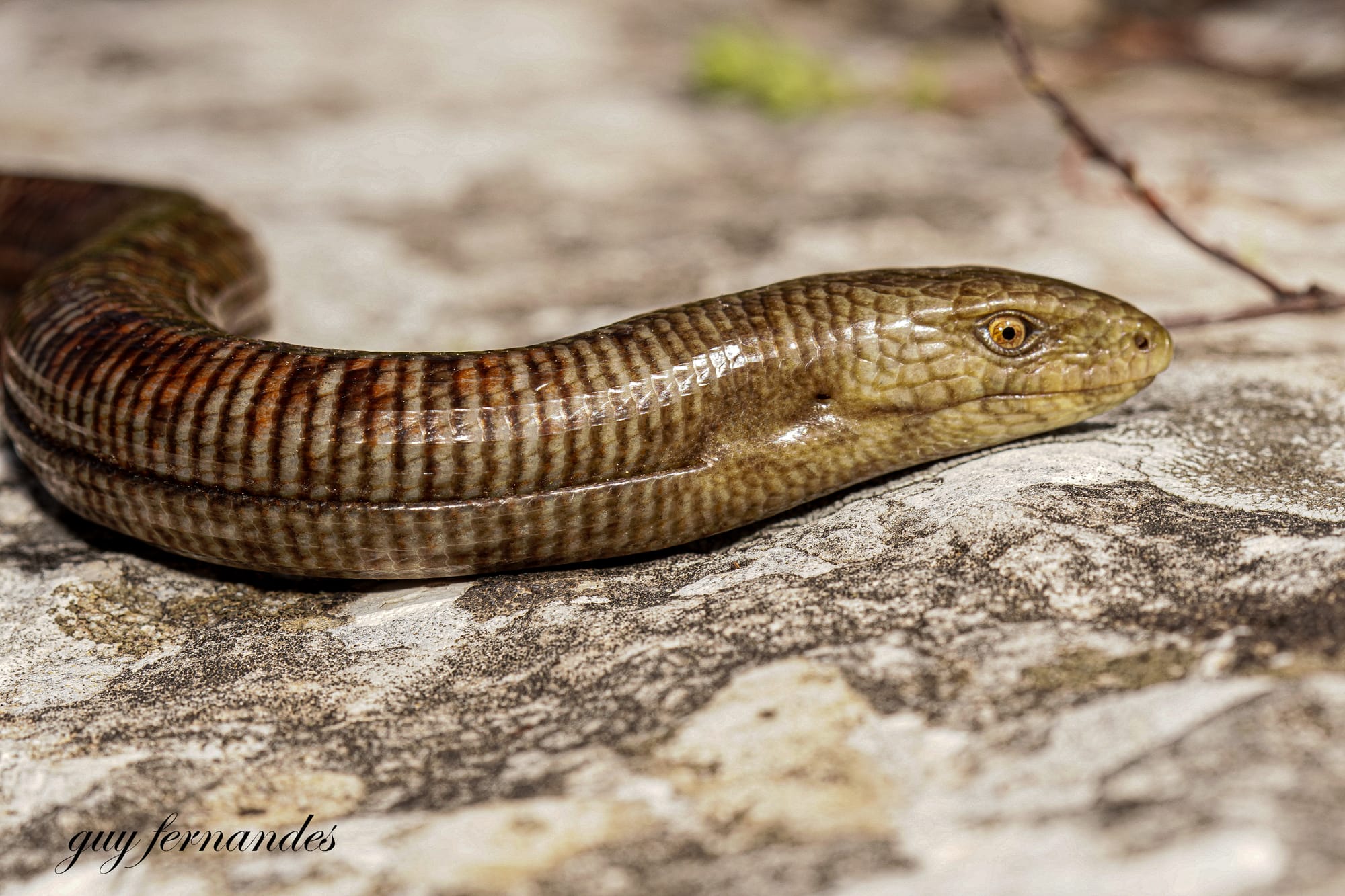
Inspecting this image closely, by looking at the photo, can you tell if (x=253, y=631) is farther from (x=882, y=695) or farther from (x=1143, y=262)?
(x=1143, y=262)

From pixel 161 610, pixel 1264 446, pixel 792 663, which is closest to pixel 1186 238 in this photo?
pixel 1264 446

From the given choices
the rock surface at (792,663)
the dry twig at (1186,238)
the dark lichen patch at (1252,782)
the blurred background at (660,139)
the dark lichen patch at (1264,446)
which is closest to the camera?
the dark lichen patch at (1252,782)

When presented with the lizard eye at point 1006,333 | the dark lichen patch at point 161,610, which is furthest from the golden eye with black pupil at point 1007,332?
the dark lichen patch at point 161,610

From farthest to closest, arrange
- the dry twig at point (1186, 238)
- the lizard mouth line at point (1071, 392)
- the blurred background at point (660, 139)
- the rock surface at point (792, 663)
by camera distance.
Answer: the blurred background at point (660, 139), the dry twig at point (1186, 238), the lizard mouth line at point (1071, 392), the rock surface at point (792, 663)

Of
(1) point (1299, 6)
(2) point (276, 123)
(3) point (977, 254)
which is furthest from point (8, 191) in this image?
(1) point (1299, 6)

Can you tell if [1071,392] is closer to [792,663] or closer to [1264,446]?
[1264,446]

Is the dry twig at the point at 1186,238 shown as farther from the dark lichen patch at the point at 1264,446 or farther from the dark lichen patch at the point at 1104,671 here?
the dark lichen patch at the point at 1104,671

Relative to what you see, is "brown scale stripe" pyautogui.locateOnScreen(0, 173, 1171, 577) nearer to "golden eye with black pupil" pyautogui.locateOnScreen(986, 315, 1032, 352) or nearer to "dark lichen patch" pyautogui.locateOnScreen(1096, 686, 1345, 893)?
"golden eye with black pupil" pyautogui.locateOnScreen(986, 315, 1032, 352)
